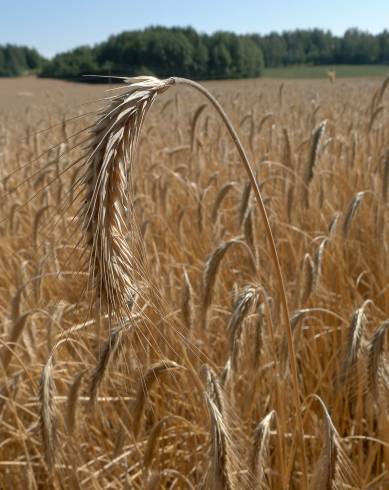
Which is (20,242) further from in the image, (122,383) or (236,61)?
(236,61)

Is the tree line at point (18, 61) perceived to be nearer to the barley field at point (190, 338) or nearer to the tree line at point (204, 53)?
the tree line at point (204, 53)

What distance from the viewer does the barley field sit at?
616 mm

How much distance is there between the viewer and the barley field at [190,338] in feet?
2.02

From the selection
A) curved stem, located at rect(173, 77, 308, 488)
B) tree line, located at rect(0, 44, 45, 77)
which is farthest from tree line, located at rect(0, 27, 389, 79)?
curved stem, located at rect(173, 77, 308, 488)

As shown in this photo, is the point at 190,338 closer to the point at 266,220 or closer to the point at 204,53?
the point at 266,220

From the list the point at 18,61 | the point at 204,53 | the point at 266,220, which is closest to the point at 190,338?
the point at 266,220

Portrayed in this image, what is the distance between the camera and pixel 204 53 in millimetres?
25938

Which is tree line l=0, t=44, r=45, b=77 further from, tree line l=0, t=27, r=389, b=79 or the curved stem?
the curved stem

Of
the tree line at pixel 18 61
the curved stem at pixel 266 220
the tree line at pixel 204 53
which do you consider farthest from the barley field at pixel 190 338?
the tree line at pixel 18 61

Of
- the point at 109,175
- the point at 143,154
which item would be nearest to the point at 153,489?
the point at 109,175

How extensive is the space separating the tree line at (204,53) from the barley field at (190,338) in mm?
15011

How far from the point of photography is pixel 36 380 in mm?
1529

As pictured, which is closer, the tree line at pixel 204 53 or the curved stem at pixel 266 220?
the curved stem at pixel 266 220

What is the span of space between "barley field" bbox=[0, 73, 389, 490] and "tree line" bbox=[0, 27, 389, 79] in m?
15.0
